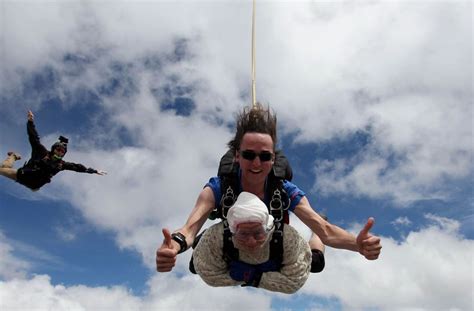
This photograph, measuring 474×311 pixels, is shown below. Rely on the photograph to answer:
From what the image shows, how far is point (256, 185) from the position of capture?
5.20m

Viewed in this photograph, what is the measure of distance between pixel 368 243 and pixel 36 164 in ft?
34.3

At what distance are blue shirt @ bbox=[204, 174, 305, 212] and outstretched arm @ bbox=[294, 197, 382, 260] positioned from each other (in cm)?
6

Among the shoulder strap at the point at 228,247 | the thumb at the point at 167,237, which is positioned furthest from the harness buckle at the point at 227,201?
the thumb at the point at 167,237

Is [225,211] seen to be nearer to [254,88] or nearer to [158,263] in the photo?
[158,263]

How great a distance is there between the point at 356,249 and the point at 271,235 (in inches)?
36.3

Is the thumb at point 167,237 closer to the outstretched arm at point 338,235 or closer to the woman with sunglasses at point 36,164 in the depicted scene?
the outstretched arm at point 338,235

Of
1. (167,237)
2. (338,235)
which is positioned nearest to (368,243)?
(338,235)

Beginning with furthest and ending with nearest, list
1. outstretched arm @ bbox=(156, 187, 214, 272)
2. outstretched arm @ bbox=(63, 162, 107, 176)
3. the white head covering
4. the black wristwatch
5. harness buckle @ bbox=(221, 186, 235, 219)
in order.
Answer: outstretched arm @ bbox=(63, 162, 107, 176)
harness buckle @ bbox=(221, 186, 235, 219)
outstretched arm @ bbox=(156, 187, 214, 272)
the black wristwatch
the white head covering

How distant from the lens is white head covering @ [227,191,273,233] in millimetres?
4328

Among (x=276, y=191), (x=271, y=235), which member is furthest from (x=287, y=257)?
(x=276, y=191)

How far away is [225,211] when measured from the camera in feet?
16.3

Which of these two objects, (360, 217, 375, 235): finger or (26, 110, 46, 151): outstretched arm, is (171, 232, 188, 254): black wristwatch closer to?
(360, 217, 375, 235): finger

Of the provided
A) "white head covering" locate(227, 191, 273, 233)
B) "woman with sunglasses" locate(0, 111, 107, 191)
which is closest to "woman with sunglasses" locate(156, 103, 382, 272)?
"white head covering" locate(227, 191, 273, 233)

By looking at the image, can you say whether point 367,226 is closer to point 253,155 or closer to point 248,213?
point 248,213
